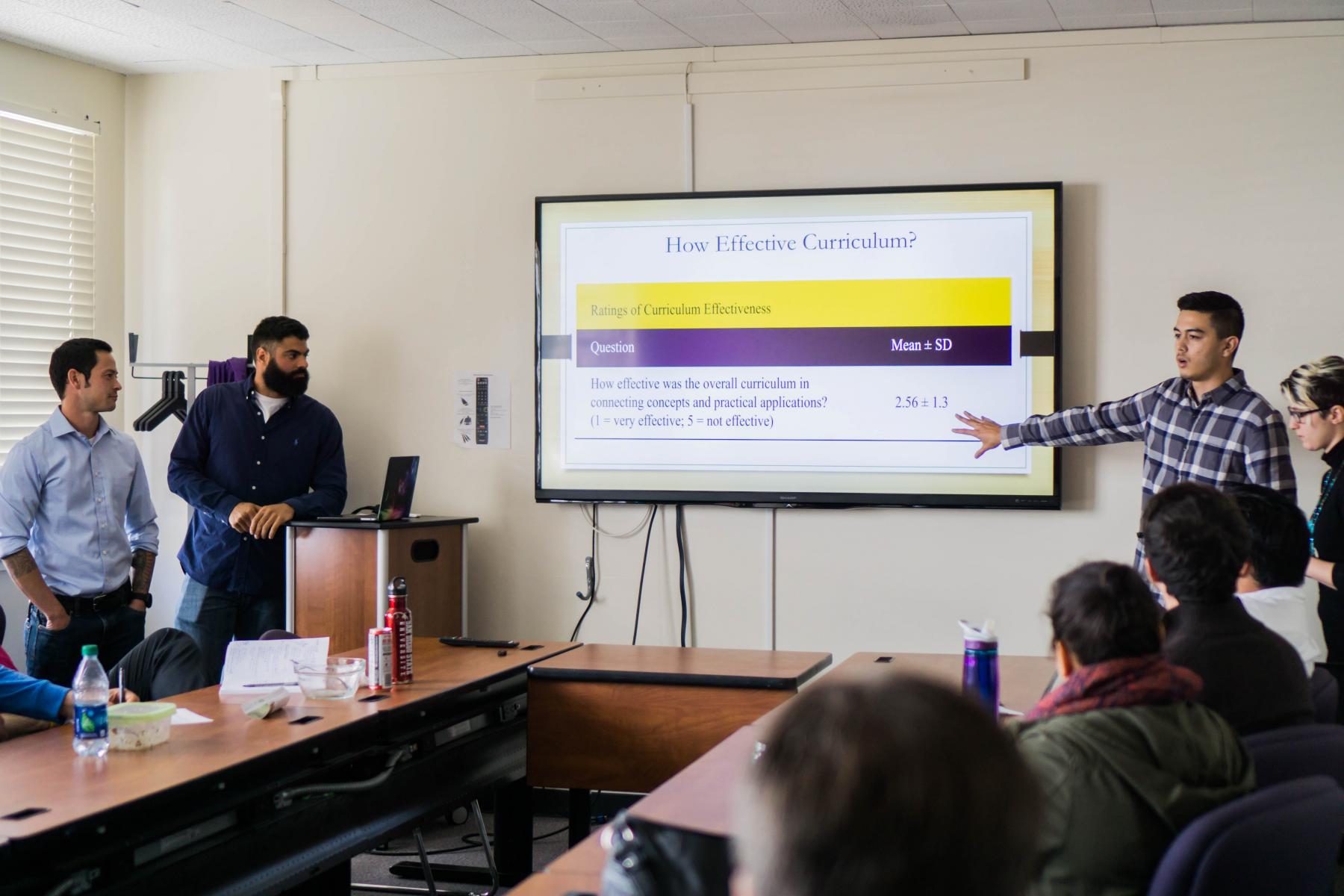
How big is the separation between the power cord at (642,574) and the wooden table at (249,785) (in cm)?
139

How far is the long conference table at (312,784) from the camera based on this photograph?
2018 millimetres

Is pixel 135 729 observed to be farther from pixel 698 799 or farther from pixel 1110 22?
pixel 1110 22

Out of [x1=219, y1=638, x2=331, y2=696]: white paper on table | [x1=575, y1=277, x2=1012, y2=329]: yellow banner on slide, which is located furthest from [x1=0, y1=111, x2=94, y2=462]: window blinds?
[x1=219, y1=638, x2=331, y2=696]: white paper on table

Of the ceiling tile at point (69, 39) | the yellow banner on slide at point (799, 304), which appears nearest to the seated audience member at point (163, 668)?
the yellow banner on slide at point (799, 304)

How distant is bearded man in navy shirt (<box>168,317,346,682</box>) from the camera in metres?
4.77

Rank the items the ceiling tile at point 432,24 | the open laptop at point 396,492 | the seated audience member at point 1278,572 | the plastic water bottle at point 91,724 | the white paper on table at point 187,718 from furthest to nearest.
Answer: the open laptop at point 396,492, the ceiling tile at point 432,24, the white paper on table at point 187,718, the seated audience member at point 1278,572, the plastic water bottle at point 91,724

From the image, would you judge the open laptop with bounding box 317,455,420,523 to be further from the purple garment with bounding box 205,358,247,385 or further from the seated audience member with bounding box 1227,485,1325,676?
the seated audience member with bounding box 1227,485,1325,676

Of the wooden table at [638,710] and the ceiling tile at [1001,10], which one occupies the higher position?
the ceiling tile at [1001,10]

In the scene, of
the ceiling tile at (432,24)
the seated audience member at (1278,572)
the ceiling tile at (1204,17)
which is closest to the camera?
the seated audience member at (1278,572)

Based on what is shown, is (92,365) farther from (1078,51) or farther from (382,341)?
(1078,51)

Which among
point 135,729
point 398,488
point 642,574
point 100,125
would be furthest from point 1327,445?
point 100,125

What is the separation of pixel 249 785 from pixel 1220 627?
183 cm

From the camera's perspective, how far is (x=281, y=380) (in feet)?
15.9

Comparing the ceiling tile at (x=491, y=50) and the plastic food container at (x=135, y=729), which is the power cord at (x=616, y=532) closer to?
the ceiling tile at (x=491, y=50)
